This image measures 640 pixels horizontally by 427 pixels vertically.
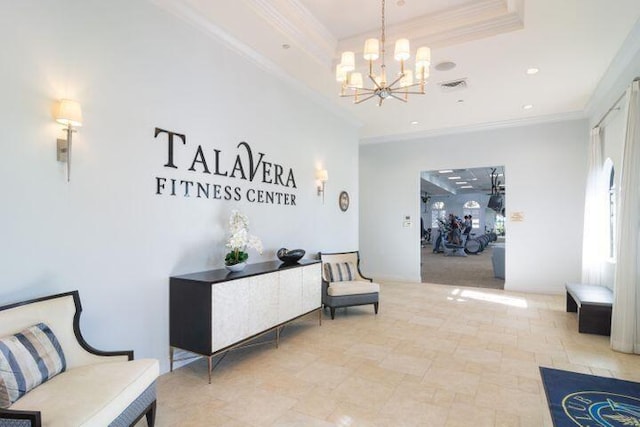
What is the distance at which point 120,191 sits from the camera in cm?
297

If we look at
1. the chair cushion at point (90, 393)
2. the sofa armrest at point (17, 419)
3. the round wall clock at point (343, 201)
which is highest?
the round wall clock at point (343, 201)

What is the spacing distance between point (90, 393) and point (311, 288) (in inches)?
117

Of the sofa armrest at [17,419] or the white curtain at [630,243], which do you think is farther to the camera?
the white curtain at [630,243]

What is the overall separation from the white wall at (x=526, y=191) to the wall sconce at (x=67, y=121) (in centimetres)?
702

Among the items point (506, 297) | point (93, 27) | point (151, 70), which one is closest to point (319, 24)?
point (151, 70)

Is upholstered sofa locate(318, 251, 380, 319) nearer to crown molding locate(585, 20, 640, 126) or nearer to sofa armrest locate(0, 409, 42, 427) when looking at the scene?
sofa armrest locate(0, 409, 42, 427)

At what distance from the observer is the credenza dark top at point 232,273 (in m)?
3.25

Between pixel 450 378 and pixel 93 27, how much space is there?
170 inches

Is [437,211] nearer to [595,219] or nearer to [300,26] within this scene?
[595,219]

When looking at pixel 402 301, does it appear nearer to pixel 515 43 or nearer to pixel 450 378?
pixel 450 378

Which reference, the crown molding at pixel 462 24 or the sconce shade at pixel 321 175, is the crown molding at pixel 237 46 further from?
the crown molding at pixel 462 24

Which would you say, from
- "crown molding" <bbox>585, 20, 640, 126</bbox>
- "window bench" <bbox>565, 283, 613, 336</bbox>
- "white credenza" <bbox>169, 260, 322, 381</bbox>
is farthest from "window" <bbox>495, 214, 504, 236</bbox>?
"white credenza" <bbox>169, 260, 322, 381</bbox>

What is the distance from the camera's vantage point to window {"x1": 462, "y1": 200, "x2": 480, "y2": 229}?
72.8ft

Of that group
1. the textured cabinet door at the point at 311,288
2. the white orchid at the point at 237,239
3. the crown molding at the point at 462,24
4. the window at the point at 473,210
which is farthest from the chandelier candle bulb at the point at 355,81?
the window at the point at 473,210
